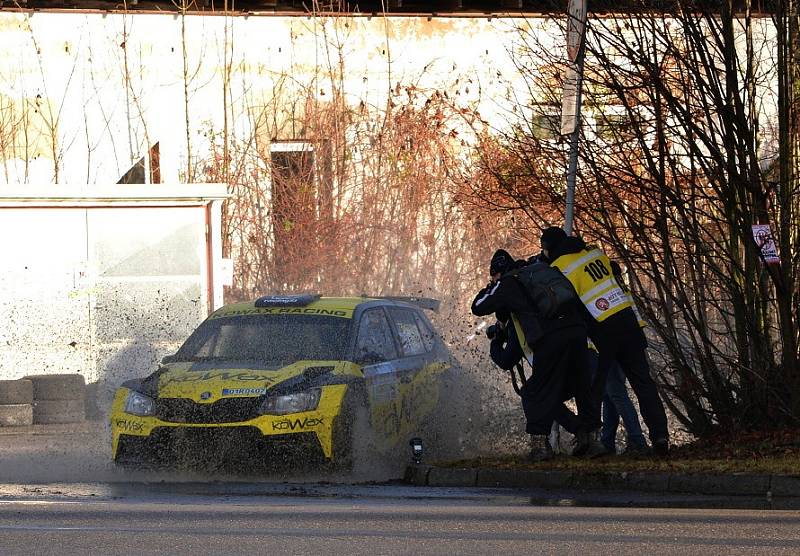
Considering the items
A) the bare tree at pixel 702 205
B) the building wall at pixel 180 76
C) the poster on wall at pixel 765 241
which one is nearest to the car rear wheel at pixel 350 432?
the bare tree at pixel 702 205

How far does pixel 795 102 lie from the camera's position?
12.2m

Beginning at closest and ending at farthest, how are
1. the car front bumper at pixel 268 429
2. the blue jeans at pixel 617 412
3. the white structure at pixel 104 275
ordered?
the car front bumper at pixel 268 429
the blue jeans at pixel 617 412
the white structure at pixel 104 275

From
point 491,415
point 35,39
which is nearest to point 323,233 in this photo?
point 35,39

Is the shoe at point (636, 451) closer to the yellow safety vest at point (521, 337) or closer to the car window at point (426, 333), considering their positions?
the yellow safety vest at point (521, 337)

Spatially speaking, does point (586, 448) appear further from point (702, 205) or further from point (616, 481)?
point (702, 205)

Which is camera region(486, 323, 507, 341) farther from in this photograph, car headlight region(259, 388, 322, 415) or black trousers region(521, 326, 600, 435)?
car headlight region(259, 388, 322, 415)

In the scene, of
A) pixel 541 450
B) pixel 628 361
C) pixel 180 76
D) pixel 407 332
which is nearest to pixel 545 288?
pixel 628 361

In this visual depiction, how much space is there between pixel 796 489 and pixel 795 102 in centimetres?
371

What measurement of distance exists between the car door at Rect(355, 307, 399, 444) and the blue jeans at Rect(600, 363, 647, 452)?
1.83m

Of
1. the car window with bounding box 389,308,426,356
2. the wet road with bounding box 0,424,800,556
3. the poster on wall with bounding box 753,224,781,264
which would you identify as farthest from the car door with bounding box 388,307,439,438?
the poster on wall with bounding box 753,224,781,264

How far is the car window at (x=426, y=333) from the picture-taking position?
13773 millimetres

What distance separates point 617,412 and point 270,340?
308 cm

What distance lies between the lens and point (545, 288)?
1139 centimetres

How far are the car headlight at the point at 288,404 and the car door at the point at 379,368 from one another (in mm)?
657
